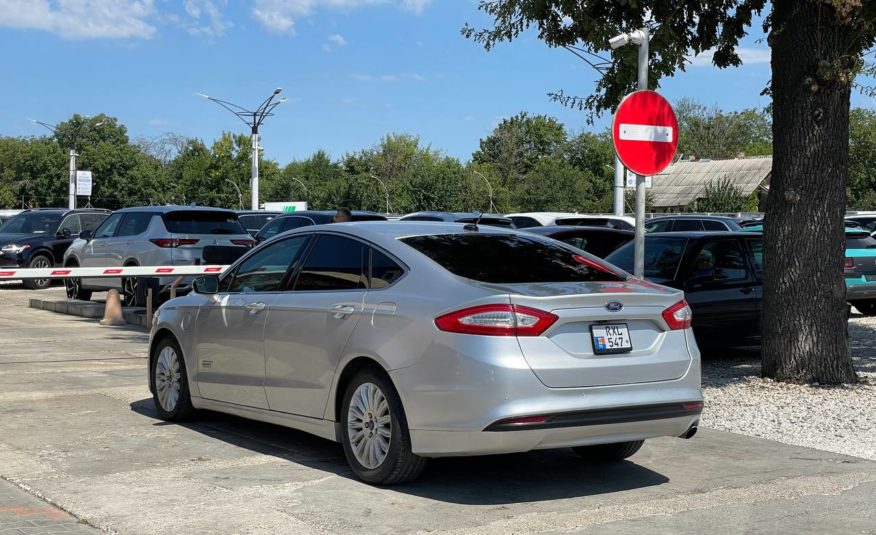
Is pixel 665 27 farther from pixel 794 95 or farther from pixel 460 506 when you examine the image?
pixel 460 506

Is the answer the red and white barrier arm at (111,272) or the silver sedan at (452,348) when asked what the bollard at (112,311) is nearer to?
the red and white barrier arm at (111,272)

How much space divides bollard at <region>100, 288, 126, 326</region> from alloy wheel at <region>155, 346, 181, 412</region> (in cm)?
877

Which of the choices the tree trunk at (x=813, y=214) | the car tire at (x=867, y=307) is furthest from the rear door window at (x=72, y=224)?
the tree trunk at (x=813, y=214)

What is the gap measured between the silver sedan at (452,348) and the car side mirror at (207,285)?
0.48 m

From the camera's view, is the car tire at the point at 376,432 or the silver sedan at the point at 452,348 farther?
the car tire at the point at 376,432

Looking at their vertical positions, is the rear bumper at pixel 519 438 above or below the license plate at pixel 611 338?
below

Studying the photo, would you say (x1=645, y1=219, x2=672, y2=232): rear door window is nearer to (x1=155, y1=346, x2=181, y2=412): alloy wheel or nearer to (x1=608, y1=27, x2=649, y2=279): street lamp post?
(x1=608, y1=27, x2=649, y2=279): street lamp post

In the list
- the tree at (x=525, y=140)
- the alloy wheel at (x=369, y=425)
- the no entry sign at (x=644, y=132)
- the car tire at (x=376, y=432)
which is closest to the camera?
the car tire at (x=376, y=432)

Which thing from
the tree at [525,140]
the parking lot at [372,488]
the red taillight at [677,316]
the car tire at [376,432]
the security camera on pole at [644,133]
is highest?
the tree at [525,140]

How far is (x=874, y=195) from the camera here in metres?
86.2

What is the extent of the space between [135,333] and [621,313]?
36.8 feet

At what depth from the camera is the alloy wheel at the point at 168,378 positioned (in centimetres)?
871

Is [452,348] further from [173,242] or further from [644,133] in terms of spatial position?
[173,242]

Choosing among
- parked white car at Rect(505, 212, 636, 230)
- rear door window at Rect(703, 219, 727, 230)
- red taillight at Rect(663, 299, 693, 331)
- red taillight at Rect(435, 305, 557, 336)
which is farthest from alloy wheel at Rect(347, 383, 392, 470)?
rear door window at Rect(703, 219, 727, 230)
